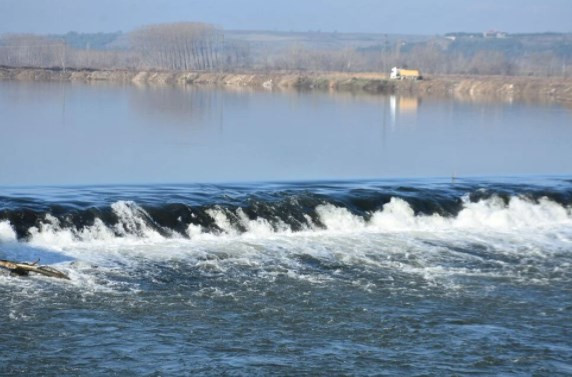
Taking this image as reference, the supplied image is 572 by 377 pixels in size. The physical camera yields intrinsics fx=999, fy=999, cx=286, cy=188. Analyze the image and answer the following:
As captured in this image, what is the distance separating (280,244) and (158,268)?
89.1 inches

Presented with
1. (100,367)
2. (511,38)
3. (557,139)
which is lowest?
(100,367)

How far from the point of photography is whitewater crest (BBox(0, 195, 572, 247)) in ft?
44.2

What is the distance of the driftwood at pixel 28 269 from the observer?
11180 mm

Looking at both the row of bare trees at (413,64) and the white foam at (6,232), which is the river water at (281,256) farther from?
the row of bare trees at (413,64)

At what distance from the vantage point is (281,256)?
12969 millimetres

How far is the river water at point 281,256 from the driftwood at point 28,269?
118 millimetres

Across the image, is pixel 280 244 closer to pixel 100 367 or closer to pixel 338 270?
pixel 338 270

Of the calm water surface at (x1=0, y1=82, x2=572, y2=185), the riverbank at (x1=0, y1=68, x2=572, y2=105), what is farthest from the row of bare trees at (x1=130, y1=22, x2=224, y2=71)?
the calm water surface at (x1=0, y1=82, x2=572, y2=185)

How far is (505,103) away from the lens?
5038 centimetres

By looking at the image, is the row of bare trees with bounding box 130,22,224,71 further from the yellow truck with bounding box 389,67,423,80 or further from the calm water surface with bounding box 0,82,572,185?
the calm water surface with bounding box 0,82,572,185

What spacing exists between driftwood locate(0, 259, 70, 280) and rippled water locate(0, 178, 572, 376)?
93mm

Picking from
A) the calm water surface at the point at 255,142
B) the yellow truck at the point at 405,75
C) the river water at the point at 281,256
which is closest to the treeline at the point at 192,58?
the yellow truck at the point at 405,75

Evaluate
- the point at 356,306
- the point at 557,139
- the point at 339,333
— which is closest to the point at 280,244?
the point at 356,306

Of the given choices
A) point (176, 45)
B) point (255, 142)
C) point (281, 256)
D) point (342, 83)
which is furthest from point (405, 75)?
point (281, 256)
